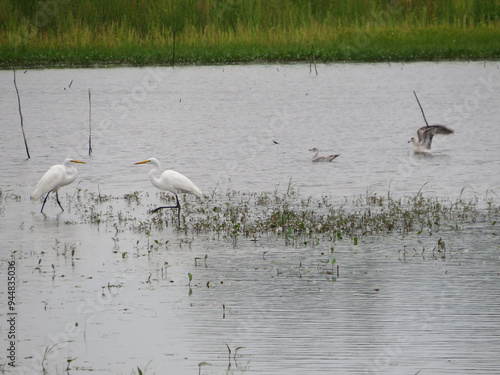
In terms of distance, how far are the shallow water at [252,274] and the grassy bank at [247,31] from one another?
50.1 feet

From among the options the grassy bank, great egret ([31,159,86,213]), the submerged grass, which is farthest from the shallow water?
the grassy bank

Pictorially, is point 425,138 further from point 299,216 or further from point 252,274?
point 252,274

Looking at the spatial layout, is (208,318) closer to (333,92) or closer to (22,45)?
(333,92)

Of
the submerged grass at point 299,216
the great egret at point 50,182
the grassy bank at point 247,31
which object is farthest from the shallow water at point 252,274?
the grassy bank at point 247,31

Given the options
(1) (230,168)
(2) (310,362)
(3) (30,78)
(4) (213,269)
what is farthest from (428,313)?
(3) (30,78)

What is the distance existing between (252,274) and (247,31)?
99.5 ft

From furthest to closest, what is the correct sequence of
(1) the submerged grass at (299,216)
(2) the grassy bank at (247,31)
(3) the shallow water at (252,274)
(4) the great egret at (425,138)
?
(2) the grassy bank at (247,31), (4) the great egret at (425,138), (1) the submerged grass at (299,216), (3) the shallow water at (252,274)

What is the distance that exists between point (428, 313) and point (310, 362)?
1.56 meters

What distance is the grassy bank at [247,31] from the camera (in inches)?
1441

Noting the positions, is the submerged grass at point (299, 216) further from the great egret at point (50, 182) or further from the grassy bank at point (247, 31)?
the grassy bank at point (247, 31)

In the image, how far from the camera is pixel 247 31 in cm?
3822

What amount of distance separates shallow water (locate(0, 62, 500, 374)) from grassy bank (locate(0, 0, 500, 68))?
50.1ft

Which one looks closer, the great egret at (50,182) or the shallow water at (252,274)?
the shallow water at (252,274)

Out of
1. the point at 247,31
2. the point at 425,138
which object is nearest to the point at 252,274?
the point at 425,138
